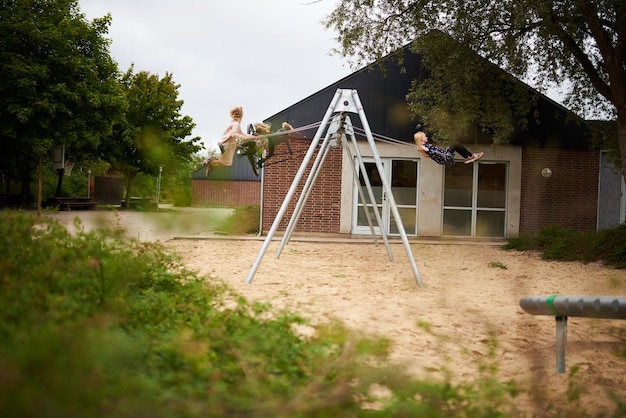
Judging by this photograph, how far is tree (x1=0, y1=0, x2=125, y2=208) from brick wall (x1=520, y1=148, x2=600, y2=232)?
14785 millimetres

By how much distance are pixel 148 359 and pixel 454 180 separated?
1416cm

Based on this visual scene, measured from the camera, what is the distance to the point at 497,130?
518 inches

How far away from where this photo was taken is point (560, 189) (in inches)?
625

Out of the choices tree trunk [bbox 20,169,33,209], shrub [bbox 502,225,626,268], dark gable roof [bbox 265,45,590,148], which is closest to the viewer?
shrub [bbox 502,225,626,268]

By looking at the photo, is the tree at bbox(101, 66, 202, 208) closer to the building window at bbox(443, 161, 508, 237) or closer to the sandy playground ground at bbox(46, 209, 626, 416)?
the sandy playground ground at bbox(46, 209, 626, 416)

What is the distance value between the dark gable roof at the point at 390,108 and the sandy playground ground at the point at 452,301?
4278 mm

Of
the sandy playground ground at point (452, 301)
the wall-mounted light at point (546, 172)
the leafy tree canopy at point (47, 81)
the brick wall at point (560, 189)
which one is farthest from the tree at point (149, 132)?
the wall-mounted light at point (546, 172)

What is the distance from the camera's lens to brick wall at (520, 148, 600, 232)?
15.8 m

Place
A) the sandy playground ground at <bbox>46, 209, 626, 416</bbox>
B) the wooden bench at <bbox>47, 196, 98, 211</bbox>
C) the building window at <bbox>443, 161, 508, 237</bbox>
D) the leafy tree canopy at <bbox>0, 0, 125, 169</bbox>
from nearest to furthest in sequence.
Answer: the sandy playground ground at <bbox>46, 209, 626, 416</bbox> < the building window at <bbox>443, 161, 508, 237</bbox> < the leafy tree canopy at <bbox>0, 0, 125, 169</bbox> < the wooden bench at <bbox>47, 196, 98, 211</bbox>

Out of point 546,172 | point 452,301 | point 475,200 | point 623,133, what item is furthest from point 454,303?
point 546,172


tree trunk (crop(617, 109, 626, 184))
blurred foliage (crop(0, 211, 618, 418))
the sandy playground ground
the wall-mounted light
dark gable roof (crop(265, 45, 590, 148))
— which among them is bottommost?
the sandy playground ground

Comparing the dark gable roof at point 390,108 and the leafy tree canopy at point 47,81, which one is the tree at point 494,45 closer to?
the dark gable roof at point 390,108

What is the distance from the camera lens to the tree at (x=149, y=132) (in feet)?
8.79

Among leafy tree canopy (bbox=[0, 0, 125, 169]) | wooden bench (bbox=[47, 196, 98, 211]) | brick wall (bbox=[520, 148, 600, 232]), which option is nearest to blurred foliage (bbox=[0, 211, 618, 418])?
brick wall (bbox=[520, 148, 600, 232])
